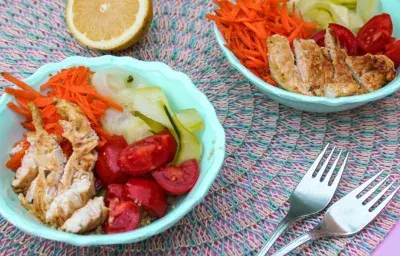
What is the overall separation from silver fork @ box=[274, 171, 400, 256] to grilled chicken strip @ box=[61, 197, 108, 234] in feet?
1.20

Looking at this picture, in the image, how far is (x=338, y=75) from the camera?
135 centimetres

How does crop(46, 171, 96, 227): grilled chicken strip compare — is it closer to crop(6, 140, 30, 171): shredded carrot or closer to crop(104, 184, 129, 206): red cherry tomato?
crop(104, 184, 129, 206): red cherry tomato

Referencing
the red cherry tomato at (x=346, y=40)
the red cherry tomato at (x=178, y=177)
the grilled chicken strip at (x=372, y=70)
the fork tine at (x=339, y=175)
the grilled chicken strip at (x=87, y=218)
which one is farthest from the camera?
the red cherry tomato at (x=346, y=40)

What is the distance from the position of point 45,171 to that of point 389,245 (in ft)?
2.41

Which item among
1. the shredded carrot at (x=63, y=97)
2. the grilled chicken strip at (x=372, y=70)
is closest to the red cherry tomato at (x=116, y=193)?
the shredded carrot at (x=63, y=97)

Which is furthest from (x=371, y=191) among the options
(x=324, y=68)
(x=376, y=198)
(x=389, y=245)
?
(x=324, y=68)

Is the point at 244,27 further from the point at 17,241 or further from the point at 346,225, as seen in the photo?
the point at 17,241

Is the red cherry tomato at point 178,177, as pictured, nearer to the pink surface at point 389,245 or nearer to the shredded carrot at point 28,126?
the shredded carrot at point 28,126

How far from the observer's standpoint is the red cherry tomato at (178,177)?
3.66ft

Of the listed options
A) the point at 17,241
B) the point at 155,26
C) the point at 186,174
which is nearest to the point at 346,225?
the point at 186,174

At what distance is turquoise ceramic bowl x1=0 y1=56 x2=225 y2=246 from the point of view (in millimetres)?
1016

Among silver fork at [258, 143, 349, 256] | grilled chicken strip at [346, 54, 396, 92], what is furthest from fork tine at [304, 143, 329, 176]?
grilled chicken strip at [346, 54, 396, 92]

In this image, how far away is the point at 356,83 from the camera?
1337 millimetres

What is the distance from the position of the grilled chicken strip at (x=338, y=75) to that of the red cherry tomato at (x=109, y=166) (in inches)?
20.7
